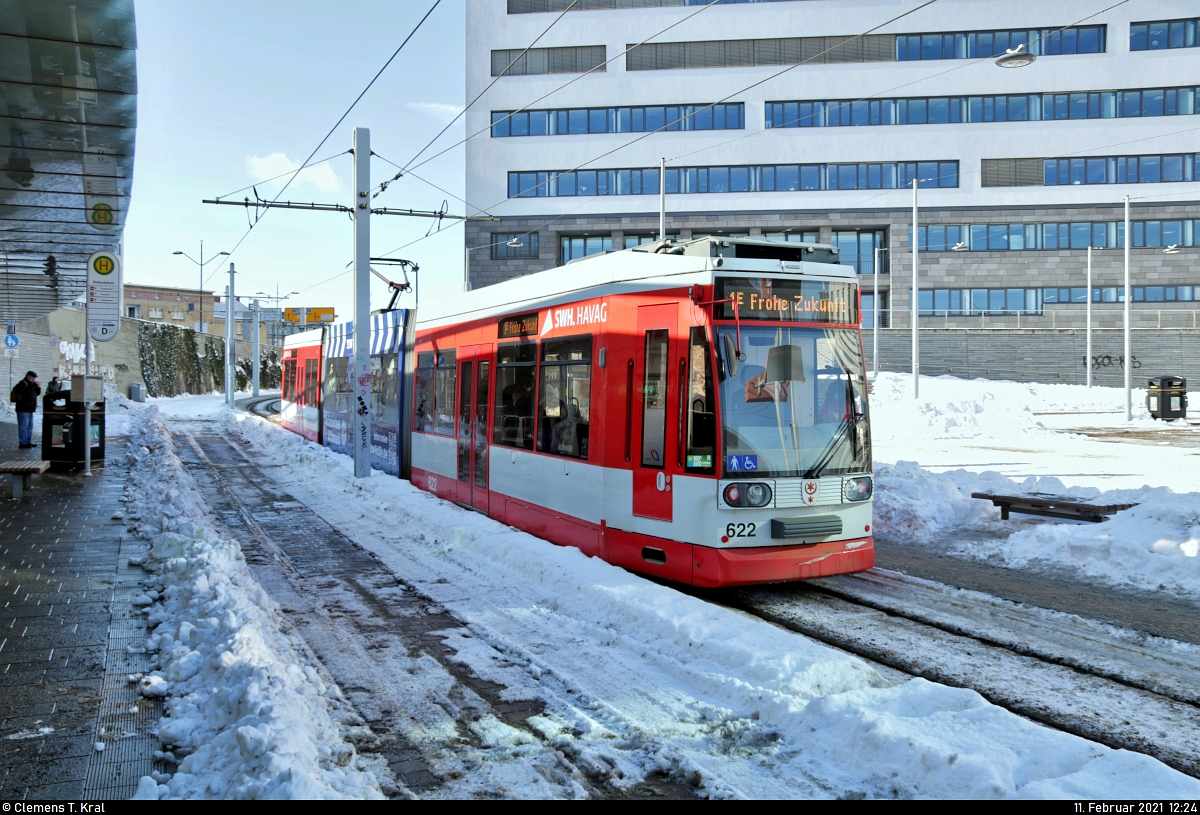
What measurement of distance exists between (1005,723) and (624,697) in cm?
213

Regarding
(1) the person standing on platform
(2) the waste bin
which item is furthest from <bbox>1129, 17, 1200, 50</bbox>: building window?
(1) the person standing on platform

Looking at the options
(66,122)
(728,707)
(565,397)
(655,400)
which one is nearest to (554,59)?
(66,122)

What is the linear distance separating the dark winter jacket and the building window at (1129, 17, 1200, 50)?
170 feet

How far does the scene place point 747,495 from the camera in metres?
7.75

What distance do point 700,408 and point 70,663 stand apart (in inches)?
199

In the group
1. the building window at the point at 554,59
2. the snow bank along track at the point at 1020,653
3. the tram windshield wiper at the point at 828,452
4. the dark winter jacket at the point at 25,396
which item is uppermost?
the building window at the point at 554,59

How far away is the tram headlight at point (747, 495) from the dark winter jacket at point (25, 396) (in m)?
18.7

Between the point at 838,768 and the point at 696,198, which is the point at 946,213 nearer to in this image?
the point at 696,198

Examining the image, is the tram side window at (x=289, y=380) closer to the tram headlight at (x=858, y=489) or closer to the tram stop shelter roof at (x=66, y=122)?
the tram stop shelter roof at (x=66, y=122)

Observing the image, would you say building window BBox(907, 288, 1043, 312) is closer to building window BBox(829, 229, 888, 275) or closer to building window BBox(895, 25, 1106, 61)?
building window BBox(829, 229, 888, 275)

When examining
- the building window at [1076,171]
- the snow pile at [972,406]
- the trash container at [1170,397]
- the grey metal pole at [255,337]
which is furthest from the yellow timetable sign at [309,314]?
the trash container at [1170,397]

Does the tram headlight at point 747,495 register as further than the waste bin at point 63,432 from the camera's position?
No

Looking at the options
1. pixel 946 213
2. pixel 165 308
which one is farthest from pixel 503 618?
pixel 165 308

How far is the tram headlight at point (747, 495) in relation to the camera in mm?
7711
